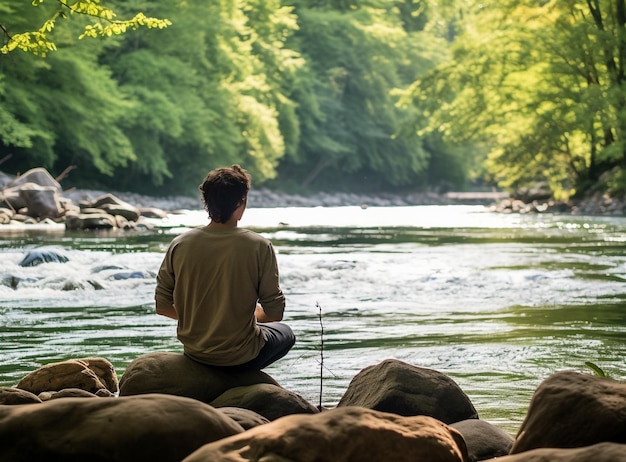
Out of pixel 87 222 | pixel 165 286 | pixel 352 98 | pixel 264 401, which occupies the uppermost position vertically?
pixel 352 98

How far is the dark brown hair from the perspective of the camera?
543 cm

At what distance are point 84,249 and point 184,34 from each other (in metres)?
28.7

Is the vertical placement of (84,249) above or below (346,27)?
below

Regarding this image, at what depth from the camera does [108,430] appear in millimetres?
3939

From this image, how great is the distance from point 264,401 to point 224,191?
0.95m

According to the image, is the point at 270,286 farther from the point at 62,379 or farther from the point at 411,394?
the point at 62,379

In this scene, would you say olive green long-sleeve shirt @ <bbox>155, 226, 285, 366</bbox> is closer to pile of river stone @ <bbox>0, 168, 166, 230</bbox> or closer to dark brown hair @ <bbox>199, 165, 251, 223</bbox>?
dark brown hair @ <bbox>199, 165, 251, 223</bbox>

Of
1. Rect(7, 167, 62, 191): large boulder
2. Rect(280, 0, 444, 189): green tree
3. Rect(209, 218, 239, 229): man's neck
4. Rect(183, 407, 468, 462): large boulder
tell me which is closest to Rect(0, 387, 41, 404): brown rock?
Rect(209, 218, 239, 229): man's neck

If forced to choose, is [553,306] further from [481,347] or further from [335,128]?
[335,128]

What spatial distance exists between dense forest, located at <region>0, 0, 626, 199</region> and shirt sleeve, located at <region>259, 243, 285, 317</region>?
64.9 ft

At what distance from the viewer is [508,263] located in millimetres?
17141

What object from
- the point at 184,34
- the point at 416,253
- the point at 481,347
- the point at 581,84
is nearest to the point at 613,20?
the point at 581,84

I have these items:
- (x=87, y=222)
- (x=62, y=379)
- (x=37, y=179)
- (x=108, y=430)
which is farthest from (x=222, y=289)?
(x=37, y=179)

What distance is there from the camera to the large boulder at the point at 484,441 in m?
4.98
